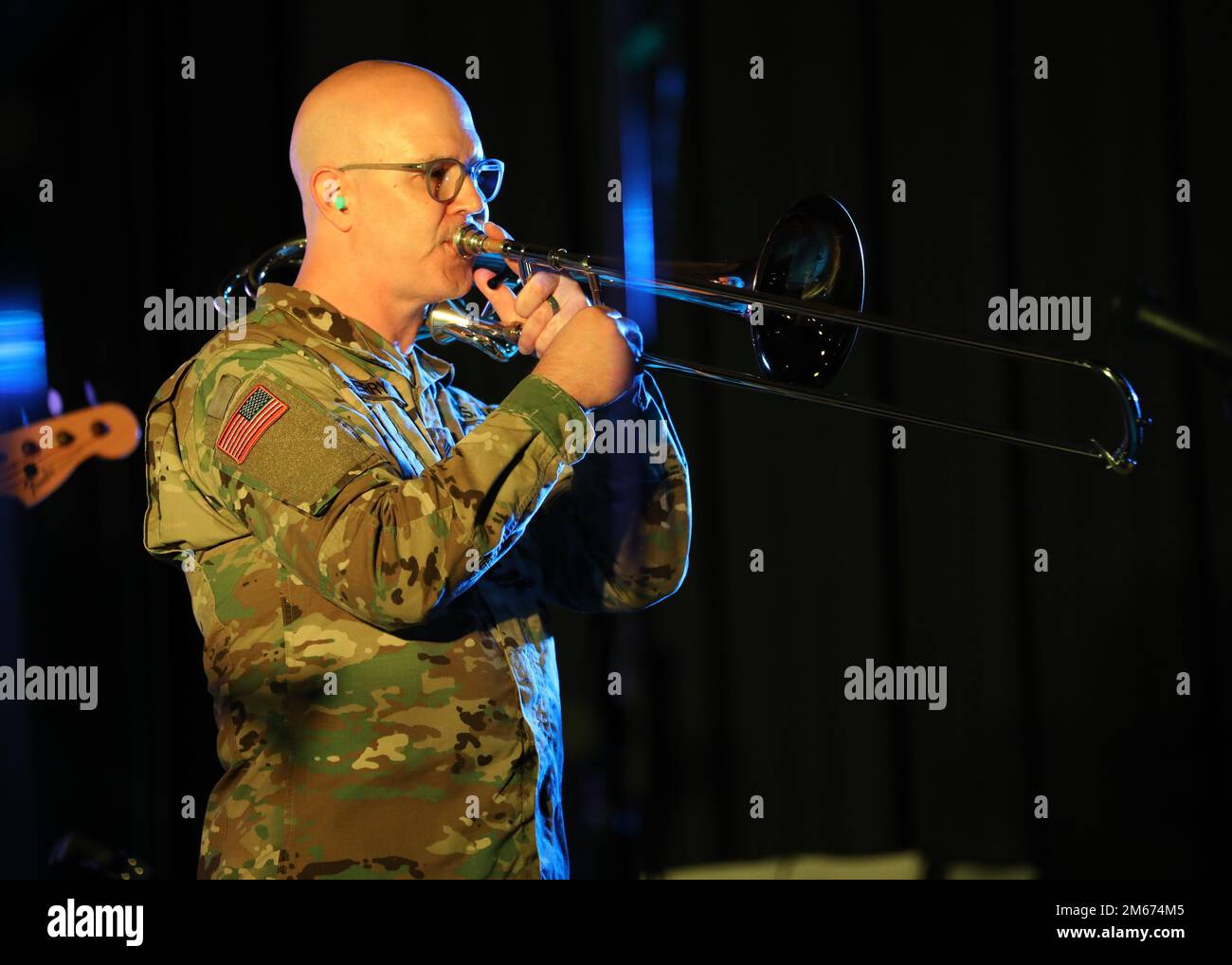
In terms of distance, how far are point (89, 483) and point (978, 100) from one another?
2.31 meters

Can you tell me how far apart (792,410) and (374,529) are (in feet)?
6.26

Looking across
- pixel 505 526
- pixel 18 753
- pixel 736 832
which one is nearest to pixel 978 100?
pixel 736 832

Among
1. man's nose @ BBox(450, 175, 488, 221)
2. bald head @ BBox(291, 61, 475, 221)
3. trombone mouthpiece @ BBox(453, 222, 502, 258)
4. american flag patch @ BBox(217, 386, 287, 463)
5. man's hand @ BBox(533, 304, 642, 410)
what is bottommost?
american flag patch @ BBox(217, 386, 287, 463)

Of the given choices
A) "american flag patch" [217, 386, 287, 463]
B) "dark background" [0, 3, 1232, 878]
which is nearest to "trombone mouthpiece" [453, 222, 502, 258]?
"american flag patch" [217, 386, 287, 463]

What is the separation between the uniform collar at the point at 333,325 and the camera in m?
1.79

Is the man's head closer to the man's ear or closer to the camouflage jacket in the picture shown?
the man's ear

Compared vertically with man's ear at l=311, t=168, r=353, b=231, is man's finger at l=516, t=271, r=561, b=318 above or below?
below

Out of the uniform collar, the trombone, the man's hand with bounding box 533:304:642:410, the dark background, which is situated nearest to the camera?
the man's hand with bounding box 533:304:642:410

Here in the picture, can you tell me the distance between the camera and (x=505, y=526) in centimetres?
152

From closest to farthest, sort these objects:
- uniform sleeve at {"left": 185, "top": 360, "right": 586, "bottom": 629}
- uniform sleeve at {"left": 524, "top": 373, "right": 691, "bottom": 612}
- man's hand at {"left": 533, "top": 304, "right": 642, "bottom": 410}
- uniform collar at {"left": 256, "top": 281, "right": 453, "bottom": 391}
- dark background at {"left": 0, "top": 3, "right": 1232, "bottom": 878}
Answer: uniform sleeve at {"left": 185, "top": 360, "right": 586, "bottom": 629} → man's hand at {"left": 533, "top": 304, "right": 642, "bottom": 410} → uniform collar at {"left": 256, "top": 281, "right": 453, "bottom": 391} → uniform sleeve at {"left": 524, "top": 373, "right": 691, "bottom": 612} → dark background at {"left": 0, "top": 3, "right": 1232, "bottom": 878}

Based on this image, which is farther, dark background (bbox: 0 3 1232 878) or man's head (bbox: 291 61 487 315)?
dark background (bbox: 0 3 1232 878)

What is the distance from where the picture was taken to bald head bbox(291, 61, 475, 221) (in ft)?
6.07

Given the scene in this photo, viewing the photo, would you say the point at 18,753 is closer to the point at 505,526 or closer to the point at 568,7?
the point at 505,526
